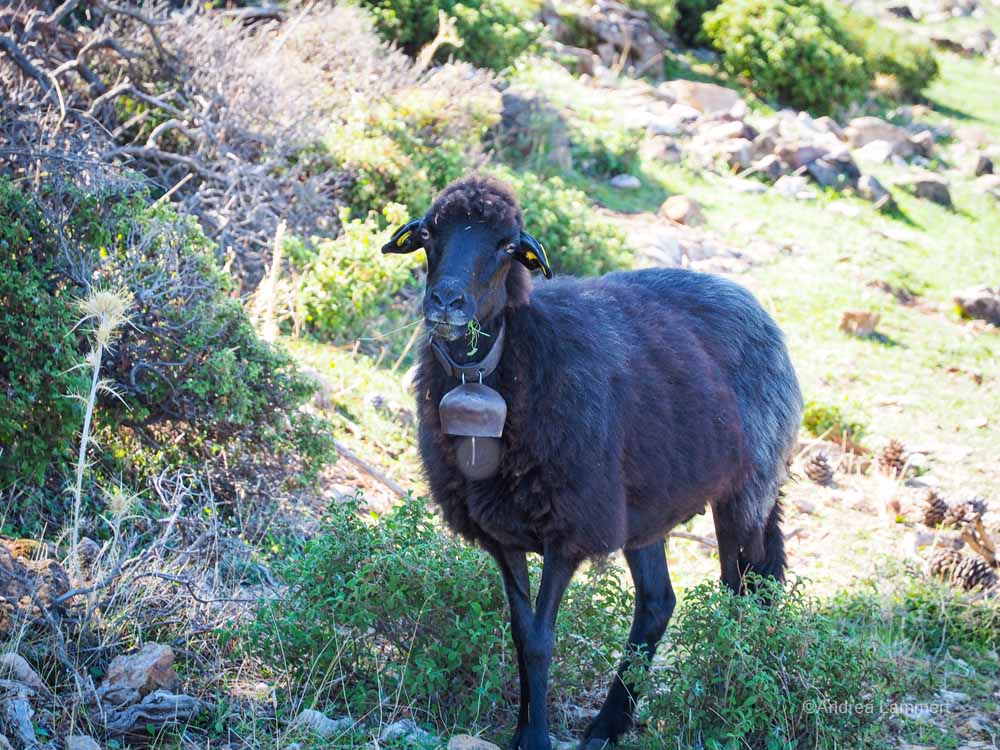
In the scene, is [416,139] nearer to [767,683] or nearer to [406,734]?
[406,734]

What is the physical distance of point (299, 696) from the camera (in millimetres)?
5426

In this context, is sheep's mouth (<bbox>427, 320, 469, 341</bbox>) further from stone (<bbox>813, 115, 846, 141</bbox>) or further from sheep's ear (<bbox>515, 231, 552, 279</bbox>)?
stone (<bbox>813, 115, 846, 141</bbox>)

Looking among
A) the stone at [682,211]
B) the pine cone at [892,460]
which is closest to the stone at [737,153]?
the stone at [682,211]

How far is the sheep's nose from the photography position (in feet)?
15.9

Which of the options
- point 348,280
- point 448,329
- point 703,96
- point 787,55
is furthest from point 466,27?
point 448,329

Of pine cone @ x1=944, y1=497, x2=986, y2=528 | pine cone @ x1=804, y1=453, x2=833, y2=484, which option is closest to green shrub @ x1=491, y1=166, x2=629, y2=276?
pine cone @ x1=804, y1=453, x2=833, y2=484

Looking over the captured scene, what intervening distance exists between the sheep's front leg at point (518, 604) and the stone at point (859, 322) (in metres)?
9.50

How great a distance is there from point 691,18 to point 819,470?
67.3ft

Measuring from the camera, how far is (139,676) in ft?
16.7

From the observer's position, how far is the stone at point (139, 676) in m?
5.02

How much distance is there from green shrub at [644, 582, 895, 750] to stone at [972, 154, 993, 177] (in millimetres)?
20607

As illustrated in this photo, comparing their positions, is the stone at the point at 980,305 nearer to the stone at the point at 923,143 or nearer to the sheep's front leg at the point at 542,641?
the stone at the point at 923,143

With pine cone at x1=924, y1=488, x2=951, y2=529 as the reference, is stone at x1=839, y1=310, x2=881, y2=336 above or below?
below

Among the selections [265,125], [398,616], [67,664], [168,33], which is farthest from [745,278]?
[67,664]
